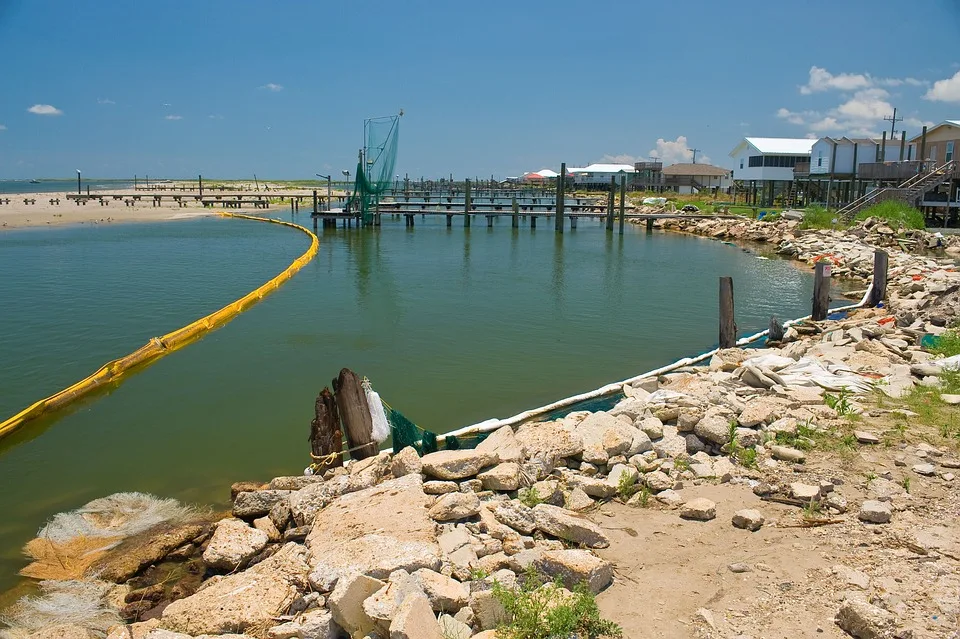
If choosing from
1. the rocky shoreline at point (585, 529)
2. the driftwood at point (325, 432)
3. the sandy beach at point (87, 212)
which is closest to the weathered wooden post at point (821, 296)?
the rocky shoreline at point (585, 529)

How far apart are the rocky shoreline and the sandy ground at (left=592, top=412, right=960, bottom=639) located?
17 mm

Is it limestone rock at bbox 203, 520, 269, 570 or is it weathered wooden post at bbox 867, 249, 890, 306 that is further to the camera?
weathered wooden post at bbox 867, 249, 890, 306

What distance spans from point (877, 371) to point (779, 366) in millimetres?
1161

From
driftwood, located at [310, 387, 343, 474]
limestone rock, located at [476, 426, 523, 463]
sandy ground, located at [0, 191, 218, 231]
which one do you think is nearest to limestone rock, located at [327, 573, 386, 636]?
limestone rock, located at [476, 426, 523, 463]

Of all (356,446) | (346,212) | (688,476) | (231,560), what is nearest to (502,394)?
(356,446)

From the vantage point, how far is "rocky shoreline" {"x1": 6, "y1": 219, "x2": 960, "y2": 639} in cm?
387

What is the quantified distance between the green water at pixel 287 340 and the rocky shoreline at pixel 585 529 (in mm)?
1678

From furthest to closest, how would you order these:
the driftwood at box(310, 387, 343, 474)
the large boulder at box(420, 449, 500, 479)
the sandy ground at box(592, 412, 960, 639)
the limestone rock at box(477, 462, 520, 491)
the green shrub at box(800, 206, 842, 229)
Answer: the green shrub at box(800, 206, 842, 229), the driftwood at box(310, 387, 343, 474), the large boulder at box(420, 449, 500, 479), the limestone rock at box(477, 462, 520, 491), the sandy ground at box(592, 412, 960, 639)

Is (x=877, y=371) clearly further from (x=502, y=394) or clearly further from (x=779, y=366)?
(x=502, y=394)

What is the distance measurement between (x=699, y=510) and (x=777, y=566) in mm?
798

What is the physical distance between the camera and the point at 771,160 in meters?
47.2

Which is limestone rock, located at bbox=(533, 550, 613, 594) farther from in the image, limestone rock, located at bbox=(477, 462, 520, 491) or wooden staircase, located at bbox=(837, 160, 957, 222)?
wooden staircase, located at bbox=(837, 160, 957, 222)

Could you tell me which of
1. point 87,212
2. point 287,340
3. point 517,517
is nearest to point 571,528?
point 517,517

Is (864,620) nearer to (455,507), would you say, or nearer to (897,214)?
(455,507)
